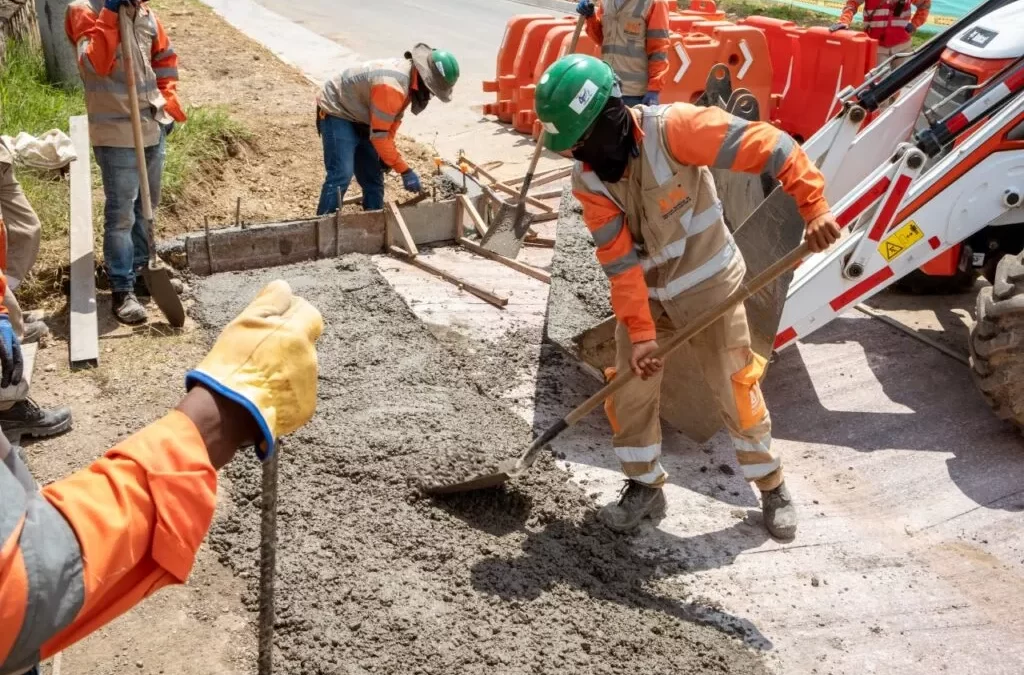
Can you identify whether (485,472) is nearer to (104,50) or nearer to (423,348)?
(423,348)

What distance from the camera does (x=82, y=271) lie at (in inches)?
221

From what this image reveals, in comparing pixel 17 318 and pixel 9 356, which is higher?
pixel 9 356

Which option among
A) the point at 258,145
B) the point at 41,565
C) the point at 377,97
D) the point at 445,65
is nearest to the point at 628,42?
the point at 445,65

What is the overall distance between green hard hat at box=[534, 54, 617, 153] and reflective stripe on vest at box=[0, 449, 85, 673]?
97.1 inches

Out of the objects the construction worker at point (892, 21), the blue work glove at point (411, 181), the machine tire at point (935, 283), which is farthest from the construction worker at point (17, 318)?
the construction worker at point (892, 21)

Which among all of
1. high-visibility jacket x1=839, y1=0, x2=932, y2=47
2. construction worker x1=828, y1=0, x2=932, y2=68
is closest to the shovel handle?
construction worker x1=828, y1=0, x2=932, y2=68

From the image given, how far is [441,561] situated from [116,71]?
11.2ft

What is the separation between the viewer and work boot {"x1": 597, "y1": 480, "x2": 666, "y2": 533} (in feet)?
13.6

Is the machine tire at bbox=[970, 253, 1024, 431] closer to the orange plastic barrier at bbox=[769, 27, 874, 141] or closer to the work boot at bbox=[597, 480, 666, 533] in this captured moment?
the work boot at bbox=[597, 480, 666, 533]

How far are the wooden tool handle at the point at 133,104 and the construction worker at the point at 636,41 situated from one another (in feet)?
10.8

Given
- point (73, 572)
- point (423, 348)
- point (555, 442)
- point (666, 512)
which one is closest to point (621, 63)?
point (423, 348)

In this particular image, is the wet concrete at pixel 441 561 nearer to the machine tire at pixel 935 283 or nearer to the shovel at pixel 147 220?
the shovel at pixel 147 220

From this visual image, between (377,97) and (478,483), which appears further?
(377,97)

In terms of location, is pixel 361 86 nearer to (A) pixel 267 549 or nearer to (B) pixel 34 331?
(B) pixel 34 331
